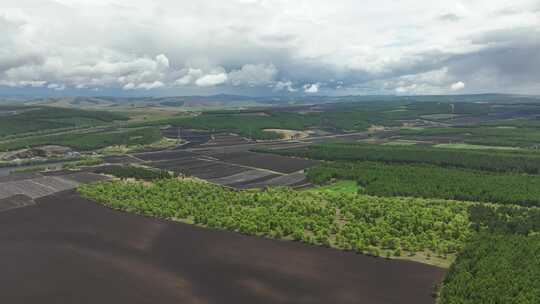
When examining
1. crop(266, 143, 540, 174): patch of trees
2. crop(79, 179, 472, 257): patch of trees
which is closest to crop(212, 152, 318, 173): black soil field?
crop(266, 143, 540, 174): patch of trees

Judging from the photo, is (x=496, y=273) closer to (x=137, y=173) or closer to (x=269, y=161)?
(x=137, y=173)

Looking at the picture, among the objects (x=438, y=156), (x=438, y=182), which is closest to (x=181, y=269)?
(x=438, y=182)

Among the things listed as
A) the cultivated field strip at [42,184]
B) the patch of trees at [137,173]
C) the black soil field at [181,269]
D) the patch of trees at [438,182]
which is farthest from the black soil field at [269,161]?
the black soil field at [181,269]

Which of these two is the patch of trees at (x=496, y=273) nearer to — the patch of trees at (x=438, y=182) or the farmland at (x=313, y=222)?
the farmland at (x=313, y=222)

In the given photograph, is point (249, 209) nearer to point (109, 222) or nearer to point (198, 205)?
point (198, 205)

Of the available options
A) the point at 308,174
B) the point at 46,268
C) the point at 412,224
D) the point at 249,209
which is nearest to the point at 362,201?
the point at 412,224

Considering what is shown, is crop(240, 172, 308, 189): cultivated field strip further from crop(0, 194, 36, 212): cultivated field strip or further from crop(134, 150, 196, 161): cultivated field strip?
crop(134, 150, 196, 161): cultivated field strip
